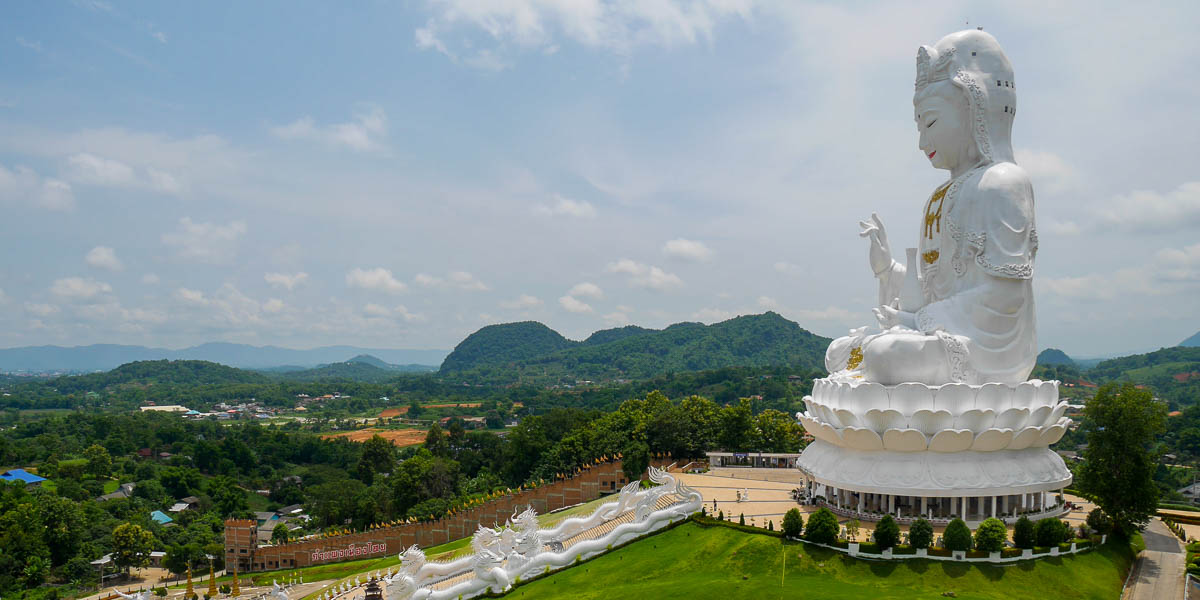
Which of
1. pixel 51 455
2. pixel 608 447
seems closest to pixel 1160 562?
pixel 608 447

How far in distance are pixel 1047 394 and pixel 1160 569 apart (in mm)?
4693

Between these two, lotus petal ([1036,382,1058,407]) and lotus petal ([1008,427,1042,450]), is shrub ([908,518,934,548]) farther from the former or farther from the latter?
lotus petal ([1036,382,1058,407])

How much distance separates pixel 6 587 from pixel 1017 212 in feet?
137

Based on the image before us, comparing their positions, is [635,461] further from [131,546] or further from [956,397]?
[131,546]

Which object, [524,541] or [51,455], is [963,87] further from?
[51,455]

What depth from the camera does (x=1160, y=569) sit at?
20531mm

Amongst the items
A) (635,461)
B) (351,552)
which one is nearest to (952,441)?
(635,461)

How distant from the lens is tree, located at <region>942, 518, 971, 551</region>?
1875 centimetres

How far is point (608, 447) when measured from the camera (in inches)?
1497

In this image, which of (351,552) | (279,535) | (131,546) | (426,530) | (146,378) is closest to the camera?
(426,530)

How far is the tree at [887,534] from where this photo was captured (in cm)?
1897

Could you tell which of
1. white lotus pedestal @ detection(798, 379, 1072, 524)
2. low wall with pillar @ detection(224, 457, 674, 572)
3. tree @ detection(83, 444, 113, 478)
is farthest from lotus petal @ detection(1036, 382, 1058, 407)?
tree @ detection(83, 444, 113, 478)

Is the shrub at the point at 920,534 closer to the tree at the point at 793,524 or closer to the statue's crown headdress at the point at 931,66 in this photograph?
the tree at the point at 793,524

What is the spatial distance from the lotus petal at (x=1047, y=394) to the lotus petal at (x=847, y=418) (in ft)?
15.2
